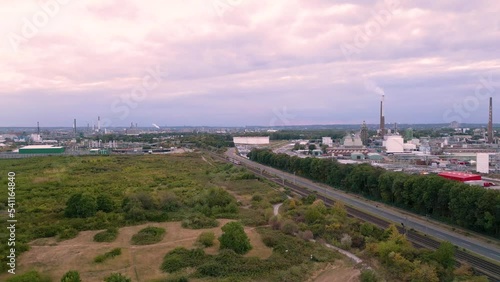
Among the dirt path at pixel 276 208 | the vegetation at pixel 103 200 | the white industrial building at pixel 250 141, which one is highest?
the white industrial building at pixel 250 141

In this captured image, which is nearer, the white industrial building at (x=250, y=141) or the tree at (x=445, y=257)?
the tree at (x=445, y=257)

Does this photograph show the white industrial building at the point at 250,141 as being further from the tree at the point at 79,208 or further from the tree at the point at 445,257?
the tree at the point at 445,257

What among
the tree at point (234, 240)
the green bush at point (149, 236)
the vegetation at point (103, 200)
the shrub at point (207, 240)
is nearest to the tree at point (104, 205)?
the vegetation at point (103, 200)

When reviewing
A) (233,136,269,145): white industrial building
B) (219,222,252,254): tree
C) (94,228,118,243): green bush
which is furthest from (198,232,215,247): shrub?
(233,136,269,145): white industrial building

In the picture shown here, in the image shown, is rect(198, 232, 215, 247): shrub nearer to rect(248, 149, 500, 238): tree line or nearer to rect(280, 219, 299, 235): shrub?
rect(280, 219, 299, 235): shrub

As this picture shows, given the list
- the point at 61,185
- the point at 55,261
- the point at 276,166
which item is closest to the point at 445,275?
the point at 55,261

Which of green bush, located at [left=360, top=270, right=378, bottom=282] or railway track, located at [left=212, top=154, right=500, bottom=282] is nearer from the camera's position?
green bush, located at [left=360, top=270, right=378, bottom=282]

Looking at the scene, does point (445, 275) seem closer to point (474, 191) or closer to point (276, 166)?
point (474, 191)
